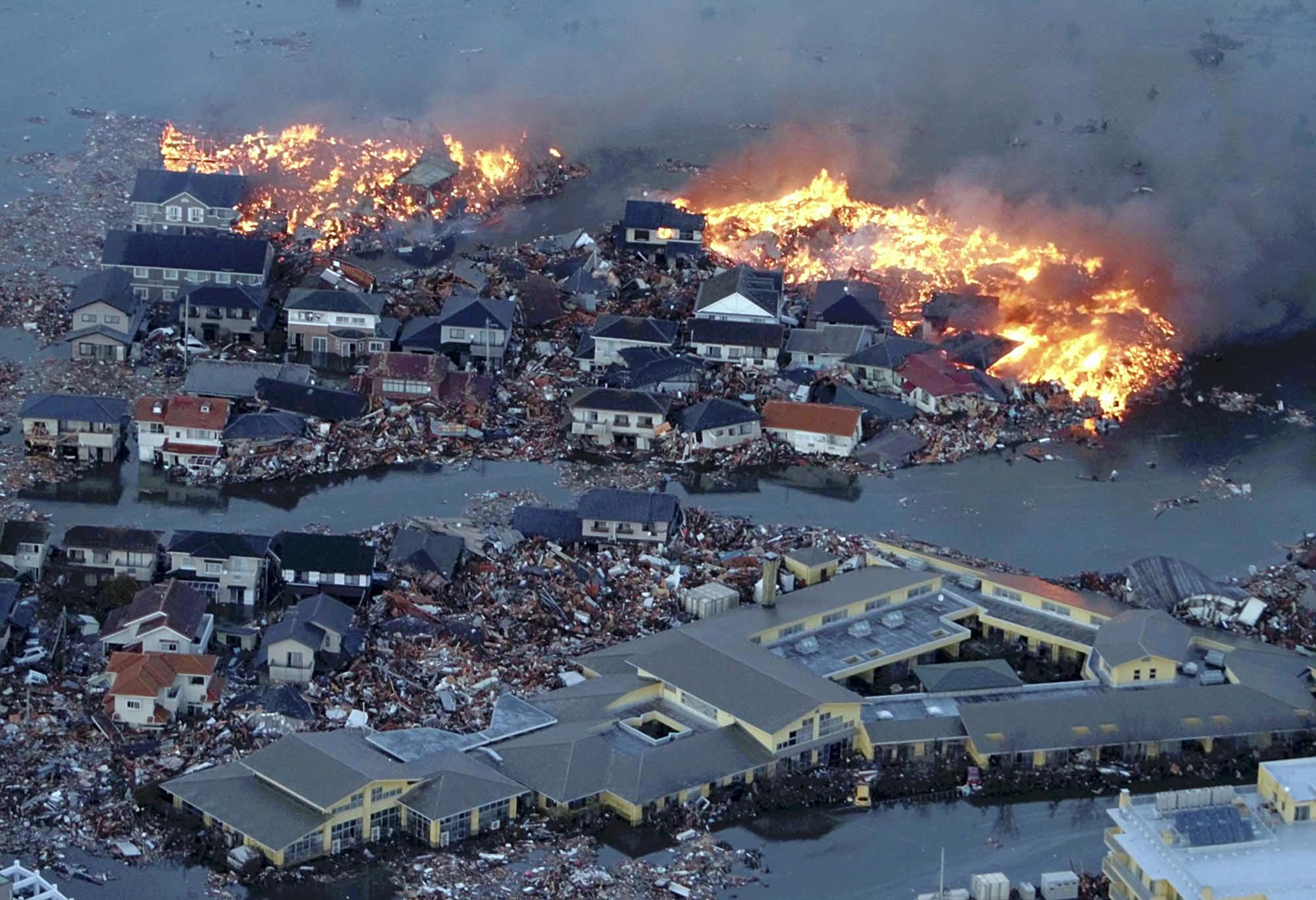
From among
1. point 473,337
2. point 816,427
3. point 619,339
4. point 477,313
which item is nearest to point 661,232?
point 619,339

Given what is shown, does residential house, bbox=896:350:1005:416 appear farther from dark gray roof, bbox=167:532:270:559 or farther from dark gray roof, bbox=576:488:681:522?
dark gray roof, bbox=167:532:270:559

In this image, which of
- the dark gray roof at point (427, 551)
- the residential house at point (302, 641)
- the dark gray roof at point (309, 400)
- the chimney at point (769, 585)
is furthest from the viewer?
the dark gray roof at point (309, 400)

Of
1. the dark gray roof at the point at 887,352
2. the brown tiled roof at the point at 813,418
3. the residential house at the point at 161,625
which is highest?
the dark gray roof at the point at 887,352

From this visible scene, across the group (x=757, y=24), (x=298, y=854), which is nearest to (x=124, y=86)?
(x=757, y=24)

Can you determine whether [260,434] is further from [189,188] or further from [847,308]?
[847,308]

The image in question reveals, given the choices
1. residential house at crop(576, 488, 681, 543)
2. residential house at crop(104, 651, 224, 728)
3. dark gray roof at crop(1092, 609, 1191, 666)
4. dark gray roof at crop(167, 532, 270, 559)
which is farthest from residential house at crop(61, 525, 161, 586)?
dark gray roof at crop(1092, 609, 1191, 666)

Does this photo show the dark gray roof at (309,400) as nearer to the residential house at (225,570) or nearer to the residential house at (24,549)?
the residential house at (225,570)

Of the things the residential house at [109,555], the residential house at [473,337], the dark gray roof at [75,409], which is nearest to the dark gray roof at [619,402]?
the residential house at [473,337]
